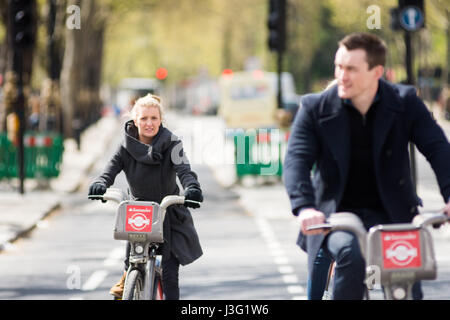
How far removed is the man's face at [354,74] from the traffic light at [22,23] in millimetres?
13950

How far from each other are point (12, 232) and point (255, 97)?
104ft

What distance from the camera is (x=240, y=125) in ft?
152

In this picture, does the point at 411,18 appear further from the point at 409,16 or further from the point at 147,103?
the point at 147,103

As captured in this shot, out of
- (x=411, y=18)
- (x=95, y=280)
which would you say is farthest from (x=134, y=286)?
(x=411, y=18)

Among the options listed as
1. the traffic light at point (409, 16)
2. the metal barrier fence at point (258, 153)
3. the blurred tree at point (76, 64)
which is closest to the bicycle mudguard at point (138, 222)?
the traffic light at point (409, 16)

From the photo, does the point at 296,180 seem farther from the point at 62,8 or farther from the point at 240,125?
the point at 240,125

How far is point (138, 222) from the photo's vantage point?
20.0ft

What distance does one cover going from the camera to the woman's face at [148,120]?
6.34 meters

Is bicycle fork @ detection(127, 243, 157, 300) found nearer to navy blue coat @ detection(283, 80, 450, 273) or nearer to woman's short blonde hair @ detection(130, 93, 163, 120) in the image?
woman's short blonde hair @ detection(130, 93, 163, 120)

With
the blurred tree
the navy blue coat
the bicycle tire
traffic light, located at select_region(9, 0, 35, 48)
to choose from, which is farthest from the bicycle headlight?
the blurred tree

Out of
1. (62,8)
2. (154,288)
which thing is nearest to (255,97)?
(62,8)

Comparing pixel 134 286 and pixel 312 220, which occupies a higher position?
pixel 312 220

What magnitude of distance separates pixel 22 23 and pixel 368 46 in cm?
1426

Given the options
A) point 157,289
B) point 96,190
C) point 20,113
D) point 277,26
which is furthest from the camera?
point 277,26
